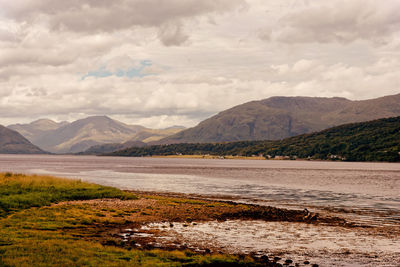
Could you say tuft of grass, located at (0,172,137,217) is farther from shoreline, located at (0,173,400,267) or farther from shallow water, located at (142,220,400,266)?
shallow water, located at (142,220,400,266)

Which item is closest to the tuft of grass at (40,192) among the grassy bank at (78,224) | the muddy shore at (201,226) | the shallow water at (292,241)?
the grassy bank at (78,224)

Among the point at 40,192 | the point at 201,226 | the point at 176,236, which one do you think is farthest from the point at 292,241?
the point at 40,192

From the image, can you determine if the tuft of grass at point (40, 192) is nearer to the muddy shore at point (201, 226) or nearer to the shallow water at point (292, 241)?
the muddy shore at point (201, 226)

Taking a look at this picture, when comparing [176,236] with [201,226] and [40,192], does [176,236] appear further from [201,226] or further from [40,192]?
[40,192]

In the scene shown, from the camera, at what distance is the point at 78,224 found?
35594 millimetres

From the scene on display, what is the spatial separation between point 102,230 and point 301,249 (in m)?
18.1

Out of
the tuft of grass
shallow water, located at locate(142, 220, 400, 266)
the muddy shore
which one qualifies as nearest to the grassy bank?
the tuft of grass

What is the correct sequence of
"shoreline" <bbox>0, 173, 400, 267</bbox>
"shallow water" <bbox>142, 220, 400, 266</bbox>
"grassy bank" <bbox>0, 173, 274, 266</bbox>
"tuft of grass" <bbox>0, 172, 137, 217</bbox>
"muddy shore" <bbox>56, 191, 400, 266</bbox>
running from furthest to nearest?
1. "tuft of grass" <bbox>0, 172, 137, 217</bbox>
2. "muddy shore" <bbox>56, 191, 400, 266</bbox>
3. "shallow water" <bbox>142, 220, 400, 266</bbox>
4. "shoreline" <bbox>0, 173, 400, 267</bbox>
5. "grassy bank" <bbox>0, 173, 274, 266</bbox>

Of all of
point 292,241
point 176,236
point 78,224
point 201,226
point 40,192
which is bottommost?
point 201,226

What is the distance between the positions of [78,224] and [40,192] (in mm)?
21884

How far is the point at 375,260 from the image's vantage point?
2772 cm

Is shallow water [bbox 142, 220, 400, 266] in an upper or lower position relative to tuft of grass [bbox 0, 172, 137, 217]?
lower

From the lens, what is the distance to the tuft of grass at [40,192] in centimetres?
4419

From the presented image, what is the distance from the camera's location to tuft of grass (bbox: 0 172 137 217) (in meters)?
44.2
